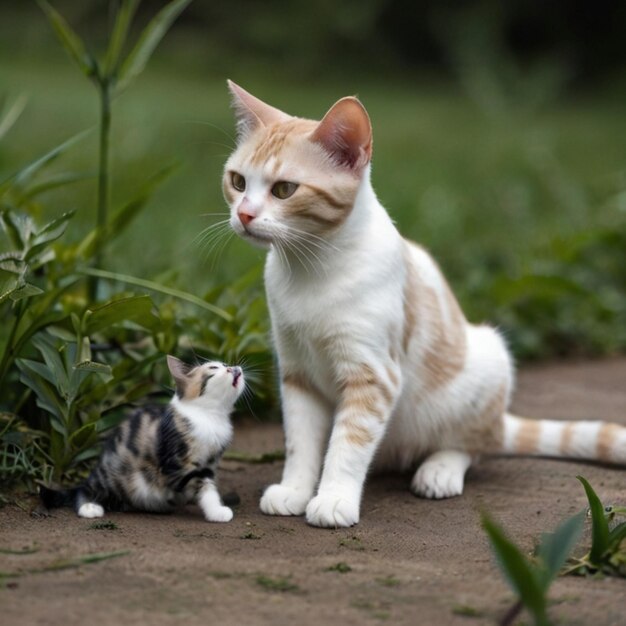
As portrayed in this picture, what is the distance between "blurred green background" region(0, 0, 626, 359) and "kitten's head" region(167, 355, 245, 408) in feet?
2.34

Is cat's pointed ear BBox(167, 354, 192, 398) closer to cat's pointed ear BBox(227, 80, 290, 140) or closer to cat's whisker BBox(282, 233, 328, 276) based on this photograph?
cat's whisker BBox(282, 233, 328, 276)

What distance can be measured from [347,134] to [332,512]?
3.42 feet

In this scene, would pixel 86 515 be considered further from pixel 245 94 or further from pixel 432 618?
pixel 245 94

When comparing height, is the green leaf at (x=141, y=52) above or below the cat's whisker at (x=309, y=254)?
above

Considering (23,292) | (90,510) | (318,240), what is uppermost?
(318,240)

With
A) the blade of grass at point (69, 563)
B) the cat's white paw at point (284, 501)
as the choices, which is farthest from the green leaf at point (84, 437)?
the blade of grass at point (69, 563)

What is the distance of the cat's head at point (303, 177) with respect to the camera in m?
2.97

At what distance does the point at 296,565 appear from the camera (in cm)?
254

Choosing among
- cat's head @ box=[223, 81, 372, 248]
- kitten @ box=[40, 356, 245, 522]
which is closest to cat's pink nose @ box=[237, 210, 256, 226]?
cat's head @ box=[223, 81, 372, 248]

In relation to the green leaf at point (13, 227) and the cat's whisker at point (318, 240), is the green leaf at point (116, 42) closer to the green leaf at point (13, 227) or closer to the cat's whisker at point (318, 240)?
the green leaf at point (13, 227)

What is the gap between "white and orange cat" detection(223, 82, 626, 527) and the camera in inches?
119

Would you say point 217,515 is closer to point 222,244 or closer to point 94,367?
point 94,367

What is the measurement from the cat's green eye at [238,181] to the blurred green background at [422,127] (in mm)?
152

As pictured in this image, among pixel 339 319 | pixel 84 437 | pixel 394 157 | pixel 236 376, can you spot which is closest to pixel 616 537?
pixel 339 319
